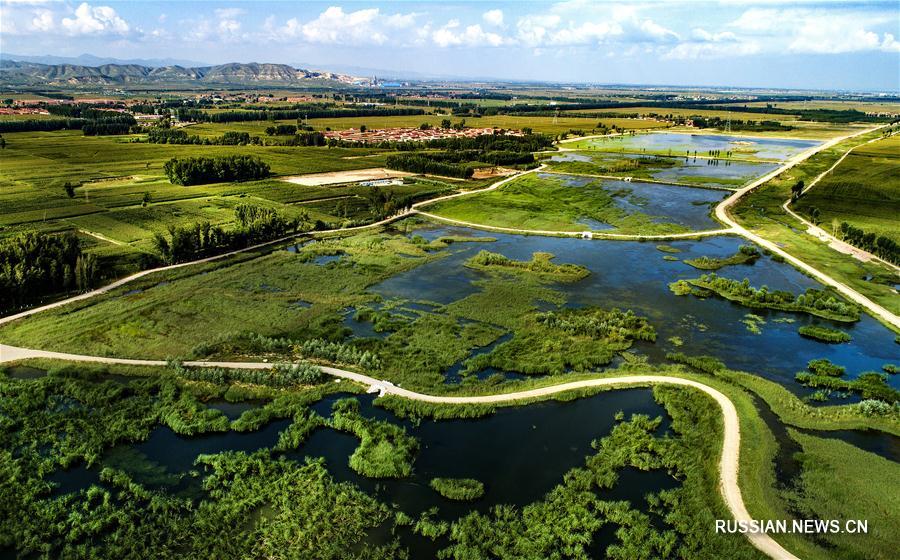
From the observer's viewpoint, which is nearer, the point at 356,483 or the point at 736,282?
the point at 356,483

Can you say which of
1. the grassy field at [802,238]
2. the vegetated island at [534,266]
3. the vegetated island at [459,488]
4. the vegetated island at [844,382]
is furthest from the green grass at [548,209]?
the vegetated island at [459,488]

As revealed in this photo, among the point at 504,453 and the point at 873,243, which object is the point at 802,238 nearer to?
the point at 873,243

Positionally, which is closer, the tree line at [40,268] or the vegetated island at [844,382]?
the vegetated island at [844,382]

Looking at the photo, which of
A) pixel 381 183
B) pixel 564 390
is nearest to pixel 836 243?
pixel 564 390

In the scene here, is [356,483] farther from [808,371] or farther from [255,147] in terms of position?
[255,147]

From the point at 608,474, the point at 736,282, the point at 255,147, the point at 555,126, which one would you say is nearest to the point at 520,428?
the point at 608,474

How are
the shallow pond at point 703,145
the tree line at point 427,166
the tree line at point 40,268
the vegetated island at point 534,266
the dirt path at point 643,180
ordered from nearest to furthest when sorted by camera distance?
the tree line at point 40,268 < the vegetated island at point 534,266 < the dirt path at point 643,180 < the tree line at point 427,166 < the shallow pond at point 703,145

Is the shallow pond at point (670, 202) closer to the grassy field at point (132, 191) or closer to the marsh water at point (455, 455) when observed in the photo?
the grassy field at point (132, 191)
